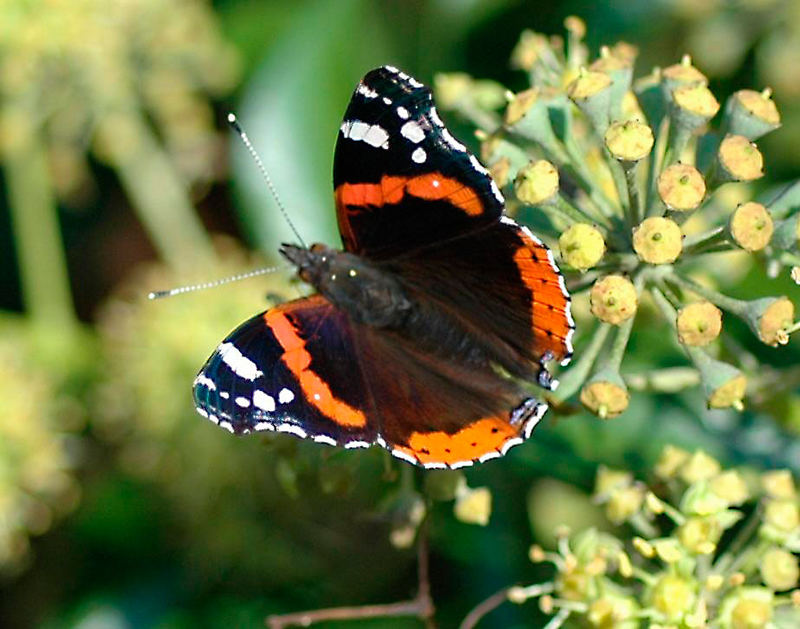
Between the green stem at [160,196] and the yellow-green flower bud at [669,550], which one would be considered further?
the green stem at [160,196]

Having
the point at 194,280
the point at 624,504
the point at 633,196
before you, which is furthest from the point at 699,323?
the point at 194,280

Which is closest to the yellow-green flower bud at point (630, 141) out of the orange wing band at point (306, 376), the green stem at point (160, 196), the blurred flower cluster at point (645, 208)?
the blurred flower cluster at point (645, 208)

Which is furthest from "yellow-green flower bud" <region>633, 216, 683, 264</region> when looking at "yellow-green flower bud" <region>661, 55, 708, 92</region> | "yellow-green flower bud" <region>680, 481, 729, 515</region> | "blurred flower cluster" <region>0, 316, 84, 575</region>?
"blurred flower cluster" <region>0, 316, 84, 575</region>

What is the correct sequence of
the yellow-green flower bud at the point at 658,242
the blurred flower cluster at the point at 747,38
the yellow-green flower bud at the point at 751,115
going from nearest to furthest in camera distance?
the yellow-green flower bud at the point at 658,242 < the yellow-green flower bud at the point at 751,115 < the blurred flower cluster at the point at 747,38

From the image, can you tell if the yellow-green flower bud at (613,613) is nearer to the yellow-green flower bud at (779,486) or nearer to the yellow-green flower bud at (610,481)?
the yellow-green flower bud at (610,481)

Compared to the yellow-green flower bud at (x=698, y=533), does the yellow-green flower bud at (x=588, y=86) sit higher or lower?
higher

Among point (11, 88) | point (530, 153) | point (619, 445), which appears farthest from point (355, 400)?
point (11, 88)

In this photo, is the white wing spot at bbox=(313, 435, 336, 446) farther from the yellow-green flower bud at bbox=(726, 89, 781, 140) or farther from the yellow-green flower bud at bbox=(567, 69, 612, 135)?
the yellow-green flower bud at bbox=(726, 89, 781, 140)

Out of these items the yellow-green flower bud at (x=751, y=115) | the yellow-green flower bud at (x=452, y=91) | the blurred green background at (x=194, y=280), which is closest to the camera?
the yellow-green flower bud at (x=751, y=115)
